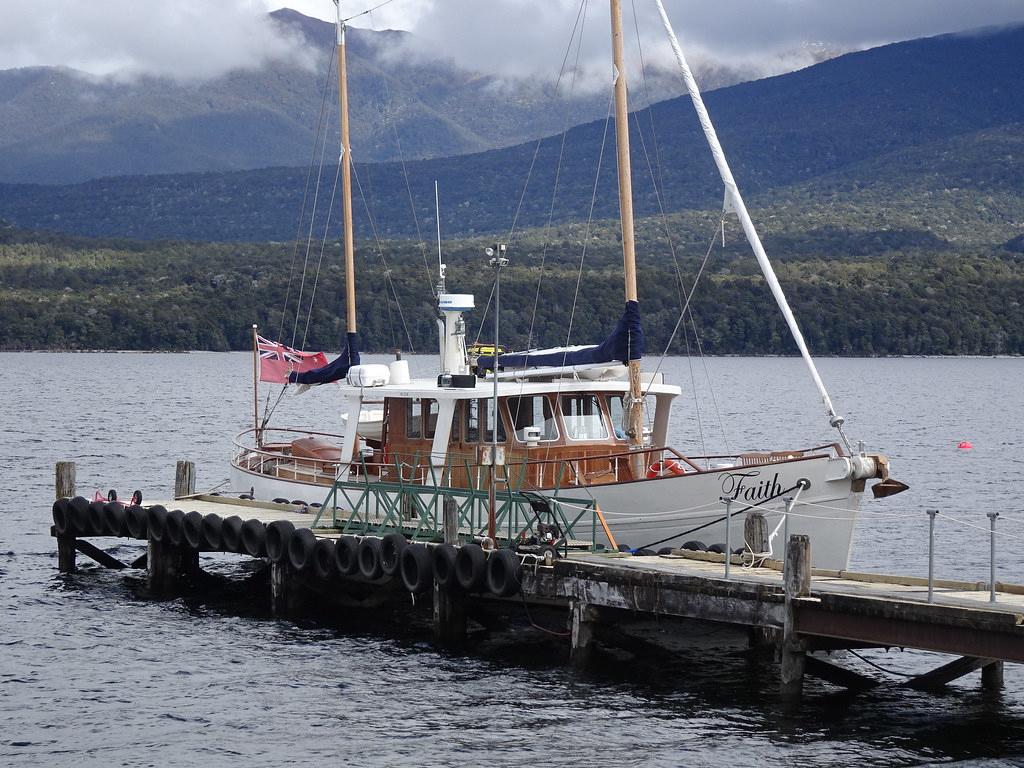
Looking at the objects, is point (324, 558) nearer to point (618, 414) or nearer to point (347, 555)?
point (347, 555)

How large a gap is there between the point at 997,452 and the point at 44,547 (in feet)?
155

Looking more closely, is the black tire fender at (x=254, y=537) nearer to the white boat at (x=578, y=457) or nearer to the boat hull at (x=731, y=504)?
the white boat at (x=578, y=457)

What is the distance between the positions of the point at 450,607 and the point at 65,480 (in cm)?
1042

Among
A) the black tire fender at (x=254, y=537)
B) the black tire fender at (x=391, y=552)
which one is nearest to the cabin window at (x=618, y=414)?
the black tire fender at (x=391, y=552)

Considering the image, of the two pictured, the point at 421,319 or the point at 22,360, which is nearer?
the point at 421,319

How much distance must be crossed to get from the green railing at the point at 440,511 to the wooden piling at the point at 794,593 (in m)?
4.16

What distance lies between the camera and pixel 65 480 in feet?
101

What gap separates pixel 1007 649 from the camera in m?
18.5

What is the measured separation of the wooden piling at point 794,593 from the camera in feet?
66.0

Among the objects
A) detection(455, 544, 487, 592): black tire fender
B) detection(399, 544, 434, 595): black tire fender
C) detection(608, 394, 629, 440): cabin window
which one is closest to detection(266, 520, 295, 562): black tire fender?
detection(399, 544, 434, 595): black tire fender

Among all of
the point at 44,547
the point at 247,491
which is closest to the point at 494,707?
the point at 247,491

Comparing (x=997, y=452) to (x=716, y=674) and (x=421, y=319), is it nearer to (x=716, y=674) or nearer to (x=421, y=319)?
(x=716, y=674)

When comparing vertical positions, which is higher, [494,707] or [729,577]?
[729,577]

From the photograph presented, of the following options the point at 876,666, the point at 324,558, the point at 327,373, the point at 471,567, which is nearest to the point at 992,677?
the point at 876,666
